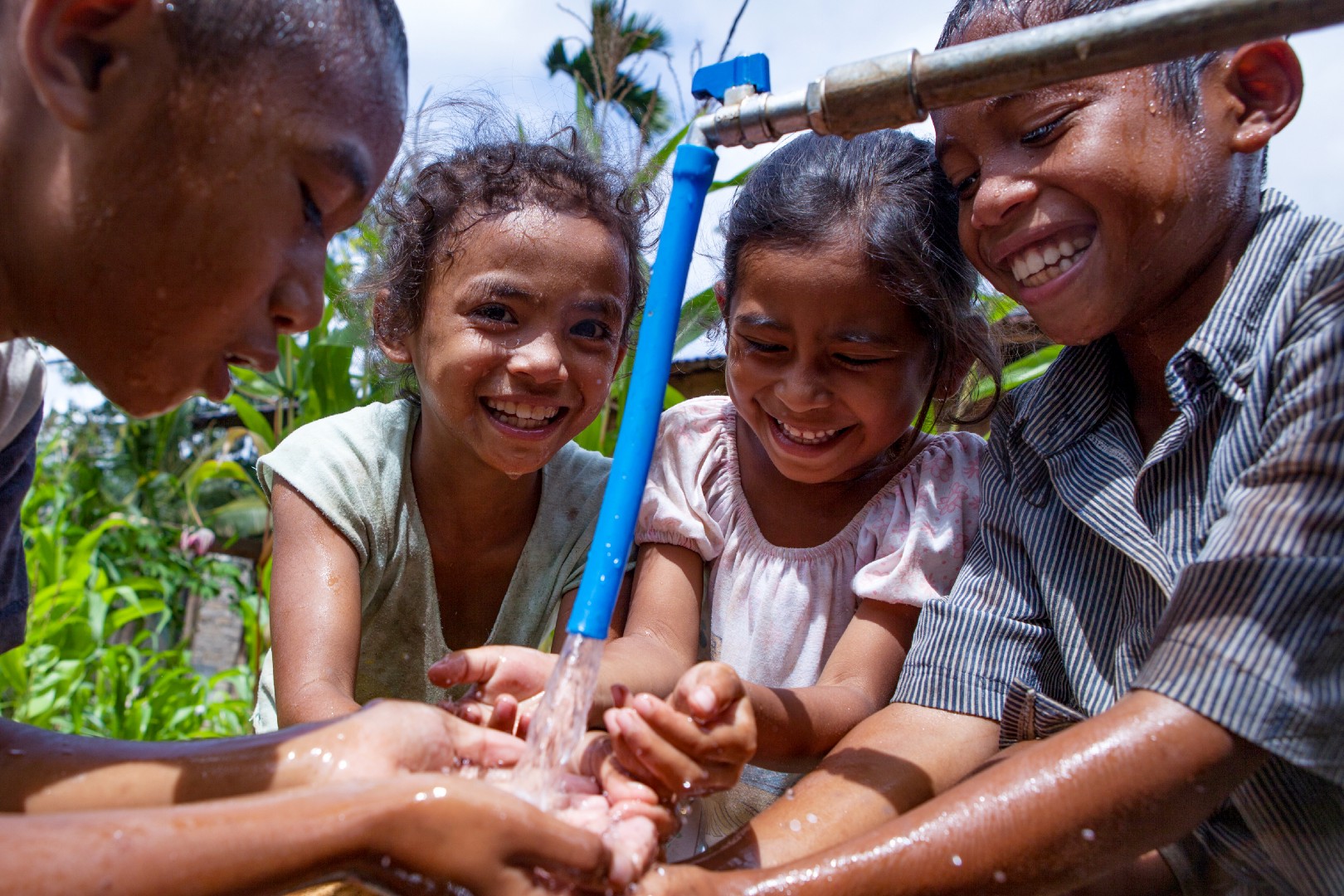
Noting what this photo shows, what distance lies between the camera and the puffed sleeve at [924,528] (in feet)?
6.29

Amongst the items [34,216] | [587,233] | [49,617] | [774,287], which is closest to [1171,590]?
[774,287]

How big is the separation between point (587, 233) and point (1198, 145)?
1.19m

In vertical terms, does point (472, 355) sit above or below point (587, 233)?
below

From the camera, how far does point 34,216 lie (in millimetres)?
1260

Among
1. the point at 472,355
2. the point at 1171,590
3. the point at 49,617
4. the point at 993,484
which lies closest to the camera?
the point at 1171,590

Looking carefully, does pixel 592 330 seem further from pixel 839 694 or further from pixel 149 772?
pixel 149 772

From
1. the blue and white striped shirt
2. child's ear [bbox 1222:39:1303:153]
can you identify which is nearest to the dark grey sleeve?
the blue and white striped shirt

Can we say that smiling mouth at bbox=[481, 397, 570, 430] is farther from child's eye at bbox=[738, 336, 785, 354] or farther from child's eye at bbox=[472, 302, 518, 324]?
child's eye at bbox=[738, 336, 785, 354]

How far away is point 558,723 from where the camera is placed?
1501 millimetres

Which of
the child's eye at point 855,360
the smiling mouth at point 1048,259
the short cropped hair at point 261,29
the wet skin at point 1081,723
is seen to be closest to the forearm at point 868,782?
the wet skin at point 1081,723

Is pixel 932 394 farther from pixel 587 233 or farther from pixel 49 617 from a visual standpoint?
pixel 49 617

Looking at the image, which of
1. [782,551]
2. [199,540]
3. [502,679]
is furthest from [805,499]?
[199,540]

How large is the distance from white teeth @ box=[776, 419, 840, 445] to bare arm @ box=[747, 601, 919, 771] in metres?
0.33

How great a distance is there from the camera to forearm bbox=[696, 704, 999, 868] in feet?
4.84
